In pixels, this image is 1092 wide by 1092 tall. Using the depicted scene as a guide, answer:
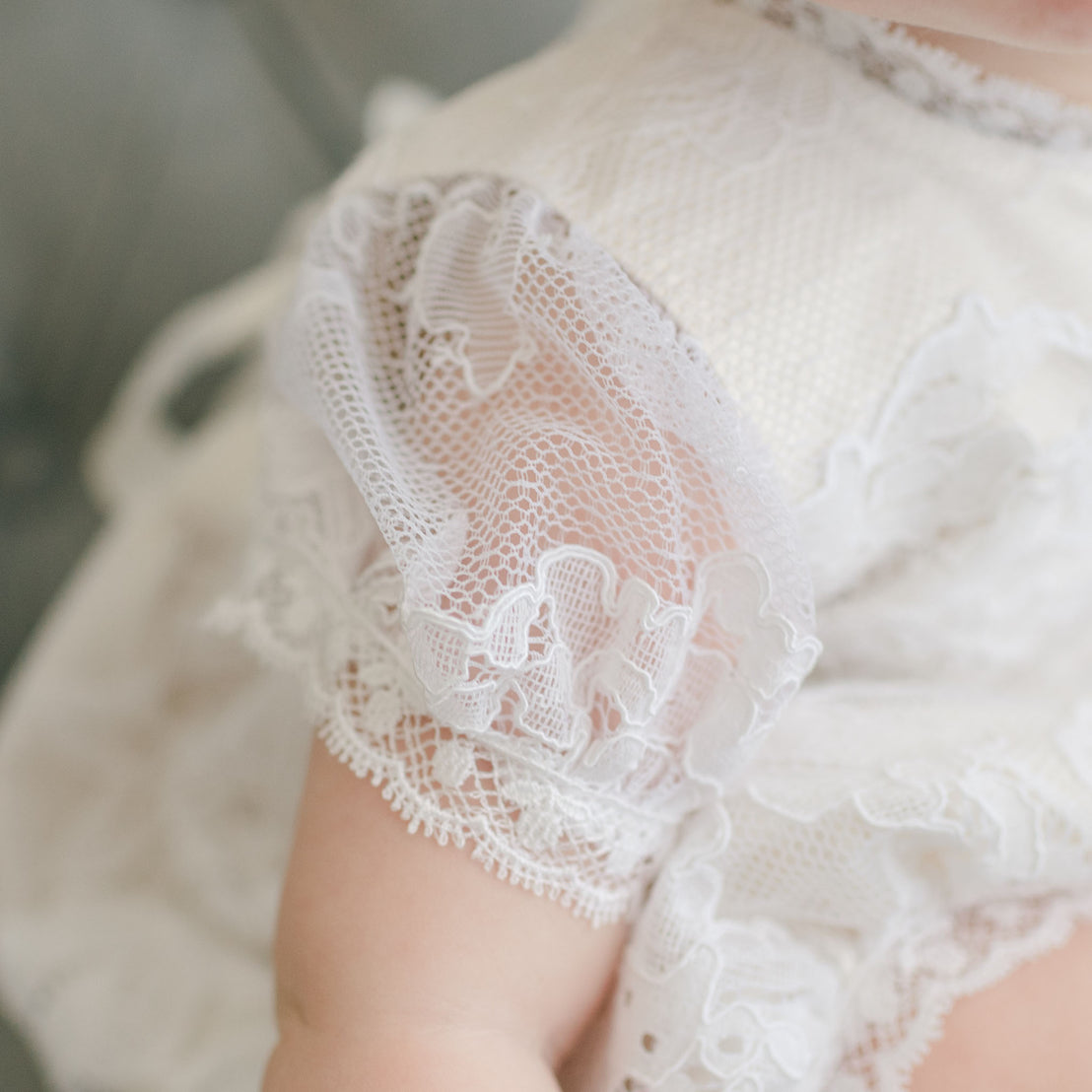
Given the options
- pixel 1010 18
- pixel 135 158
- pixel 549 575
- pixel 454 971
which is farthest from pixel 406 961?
pixel 135 158

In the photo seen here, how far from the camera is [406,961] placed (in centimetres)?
46

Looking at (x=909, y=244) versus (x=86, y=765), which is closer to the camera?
(x=909, y=244)

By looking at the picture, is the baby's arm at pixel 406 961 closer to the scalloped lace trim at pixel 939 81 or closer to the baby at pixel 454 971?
the baby at pixel 454 971

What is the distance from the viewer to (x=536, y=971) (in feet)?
1.57

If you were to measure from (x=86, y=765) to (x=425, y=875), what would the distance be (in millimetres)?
452

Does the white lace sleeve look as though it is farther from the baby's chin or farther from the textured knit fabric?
the baby's chin

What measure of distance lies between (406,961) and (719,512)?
9.2 inches

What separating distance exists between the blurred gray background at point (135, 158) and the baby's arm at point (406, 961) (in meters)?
0.58

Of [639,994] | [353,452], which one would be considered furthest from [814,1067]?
[353,452]

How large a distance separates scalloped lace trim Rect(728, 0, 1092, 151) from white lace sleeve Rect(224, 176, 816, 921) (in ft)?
0.59

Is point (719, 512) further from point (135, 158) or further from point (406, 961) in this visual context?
point (135, 158)

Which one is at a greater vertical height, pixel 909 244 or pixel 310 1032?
pixel 909 244

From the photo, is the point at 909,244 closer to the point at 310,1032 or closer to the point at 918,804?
the point at 918,804

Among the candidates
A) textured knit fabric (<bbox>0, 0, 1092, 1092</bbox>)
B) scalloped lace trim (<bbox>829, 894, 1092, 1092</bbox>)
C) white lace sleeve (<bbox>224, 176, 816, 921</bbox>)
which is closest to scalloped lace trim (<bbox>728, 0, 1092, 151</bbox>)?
textured knit fabric (<bbox>0, 0, 1092, 1092</bbox>)
